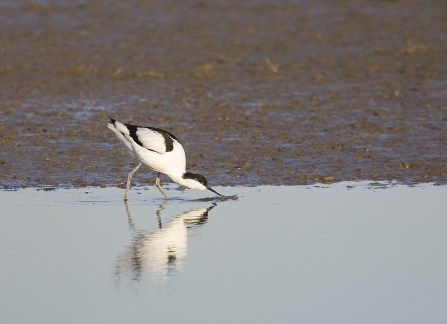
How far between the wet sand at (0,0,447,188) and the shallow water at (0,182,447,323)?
97 centimetres

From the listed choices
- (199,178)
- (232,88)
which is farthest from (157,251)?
(232,88)

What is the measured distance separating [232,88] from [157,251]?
24.1 feet

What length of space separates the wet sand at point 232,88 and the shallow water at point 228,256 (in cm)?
97

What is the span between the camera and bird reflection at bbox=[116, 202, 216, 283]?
5.71m

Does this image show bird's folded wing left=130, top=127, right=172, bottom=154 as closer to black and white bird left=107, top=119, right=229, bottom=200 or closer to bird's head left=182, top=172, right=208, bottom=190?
black and white bird left=107, top=119, right=229, bottom=200

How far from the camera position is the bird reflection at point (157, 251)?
571 centimetres

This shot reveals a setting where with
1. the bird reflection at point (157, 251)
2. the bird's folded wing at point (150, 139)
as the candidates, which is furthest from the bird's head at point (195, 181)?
the bird reflection at point (157, 251)

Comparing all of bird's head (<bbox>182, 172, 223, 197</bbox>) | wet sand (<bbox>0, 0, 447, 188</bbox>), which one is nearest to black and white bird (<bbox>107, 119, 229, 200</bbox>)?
bird's head (<bbox>182, 172, 223, 197</bbox>)

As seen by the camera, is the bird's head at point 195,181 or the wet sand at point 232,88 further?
the wet sand at point 232,88

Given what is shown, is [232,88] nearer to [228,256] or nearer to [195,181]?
[195,181]

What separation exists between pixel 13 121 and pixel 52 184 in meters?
2.96

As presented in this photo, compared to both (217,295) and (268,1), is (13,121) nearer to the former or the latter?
(217,295)

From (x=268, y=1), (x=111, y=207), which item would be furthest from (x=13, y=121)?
(x=268, y=1)

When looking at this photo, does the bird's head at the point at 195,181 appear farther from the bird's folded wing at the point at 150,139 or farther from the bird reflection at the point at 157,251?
the bird reflection at the point at 157,251
